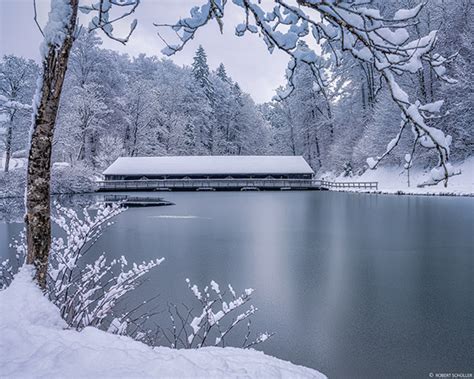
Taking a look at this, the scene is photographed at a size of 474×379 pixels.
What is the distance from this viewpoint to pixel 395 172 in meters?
34.7

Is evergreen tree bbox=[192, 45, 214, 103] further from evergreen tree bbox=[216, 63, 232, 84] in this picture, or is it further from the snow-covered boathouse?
the snow-covered boathouse

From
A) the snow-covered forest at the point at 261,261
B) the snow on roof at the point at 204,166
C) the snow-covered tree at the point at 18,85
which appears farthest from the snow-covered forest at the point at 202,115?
the snow on roof at the point at 204,166

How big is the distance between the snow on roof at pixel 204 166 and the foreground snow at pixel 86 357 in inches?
1548

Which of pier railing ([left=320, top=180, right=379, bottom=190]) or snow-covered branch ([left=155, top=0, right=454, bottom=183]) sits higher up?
snow-covered branch ([left=155, top=0, right=454, bottom=183])

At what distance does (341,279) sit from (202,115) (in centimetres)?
5075

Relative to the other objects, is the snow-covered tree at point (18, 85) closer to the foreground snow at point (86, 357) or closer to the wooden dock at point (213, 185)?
the wooden dock at point (213, 185)

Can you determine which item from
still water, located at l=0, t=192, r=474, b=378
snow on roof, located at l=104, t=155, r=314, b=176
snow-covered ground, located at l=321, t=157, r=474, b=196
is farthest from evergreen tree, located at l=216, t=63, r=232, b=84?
still water, located at l=0, t=192, r=474, b=378

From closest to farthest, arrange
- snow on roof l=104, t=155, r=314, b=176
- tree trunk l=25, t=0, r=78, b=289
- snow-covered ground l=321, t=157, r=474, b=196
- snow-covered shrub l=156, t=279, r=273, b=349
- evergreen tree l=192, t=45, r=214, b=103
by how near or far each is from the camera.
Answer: tree trunk l=25, t=0, r=78, b=289 → snow-covered shrub l=156, t=279, r=273, b=349 → snow-covered ground l=321, t=157, r=474, b=196 → snow on roof l=104, t=155, r=314, b=176 → evergreen tree l=192, t=45, r=214, b=103

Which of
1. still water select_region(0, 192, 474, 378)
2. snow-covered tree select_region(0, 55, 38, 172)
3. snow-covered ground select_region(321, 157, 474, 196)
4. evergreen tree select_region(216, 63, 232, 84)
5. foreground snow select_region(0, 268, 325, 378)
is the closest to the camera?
foreground snow select_region(0, 268, 325, 378)

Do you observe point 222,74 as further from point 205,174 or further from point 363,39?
point 363,39

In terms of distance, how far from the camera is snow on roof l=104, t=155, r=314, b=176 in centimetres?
4109

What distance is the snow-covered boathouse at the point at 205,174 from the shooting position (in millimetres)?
40844

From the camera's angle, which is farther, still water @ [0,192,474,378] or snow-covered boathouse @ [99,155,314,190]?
snow-covered boathouse @ [99,155,314,190]

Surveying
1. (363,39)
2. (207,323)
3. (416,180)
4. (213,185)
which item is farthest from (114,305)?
(213,185)
